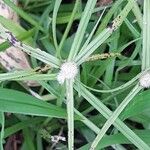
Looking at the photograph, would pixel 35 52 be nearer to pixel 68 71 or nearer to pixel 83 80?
pixel 68 71

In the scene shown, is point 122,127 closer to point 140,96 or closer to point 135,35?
point 140,96

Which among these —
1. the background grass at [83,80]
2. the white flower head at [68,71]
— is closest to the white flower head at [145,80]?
the background grass at [83,80]

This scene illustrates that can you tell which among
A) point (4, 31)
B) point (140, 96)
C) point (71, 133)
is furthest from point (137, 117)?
point (4, 31)

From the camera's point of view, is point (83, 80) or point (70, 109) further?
point (83, 80)

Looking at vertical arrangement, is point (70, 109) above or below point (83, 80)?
below

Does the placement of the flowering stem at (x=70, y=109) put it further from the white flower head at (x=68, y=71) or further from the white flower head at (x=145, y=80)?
the white flower head at (x=145, y=80)

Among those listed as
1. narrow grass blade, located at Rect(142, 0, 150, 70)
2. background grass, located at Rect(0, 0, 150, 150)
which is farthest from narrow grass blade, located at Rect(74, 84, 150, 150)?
narrow grass blade, located at Rect(142, 0, 150, 70)

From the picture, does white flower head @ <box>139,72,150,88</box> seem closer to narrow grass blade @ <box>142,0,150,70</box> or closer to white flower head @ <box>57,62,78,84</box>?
narrow grass blade @ <box>142,0,150,70</box>

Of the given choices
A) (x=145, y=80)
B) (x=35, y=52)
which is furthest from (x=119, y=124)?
(x=35, y=52)
